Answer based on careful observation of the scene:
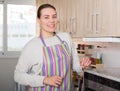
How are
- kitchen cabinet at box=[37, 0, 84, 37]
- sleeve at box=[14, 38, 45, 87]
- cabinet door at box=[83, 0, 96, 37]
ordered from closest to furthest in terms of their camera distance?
sleeve at box=[14, 38, 45, 87], cabinet door at box=[83, 0, 96, 37], kitchen cabinet at box=[37, 0, 84, 37]

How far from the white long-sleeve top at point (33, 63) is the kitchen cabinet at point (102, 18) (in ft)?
1.49

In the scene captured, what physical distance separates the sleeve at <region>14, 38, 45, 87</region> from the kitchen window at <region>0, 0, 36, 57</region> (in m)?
2.75

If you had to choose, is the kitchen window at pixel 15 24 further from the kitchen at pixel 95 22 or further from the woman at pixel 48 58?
the woman at pixel 48 58

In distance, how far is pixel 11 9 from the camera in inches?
170

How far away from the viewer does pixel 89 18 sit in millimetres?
2350

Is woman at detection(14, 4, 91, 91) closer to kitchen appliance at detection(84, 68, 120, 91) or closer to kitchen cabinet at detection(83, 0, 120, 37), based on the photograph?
kitchen appliance at detection(84, 68, 120, 91)

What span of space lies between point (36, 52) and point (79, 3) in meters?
1.13

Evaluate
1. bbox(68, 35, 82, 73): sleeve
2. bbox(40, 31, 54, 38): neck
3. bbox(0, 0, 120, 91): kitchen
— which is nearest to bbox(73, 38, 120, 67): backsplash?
bbox(0, 0, 120, 91): kitchen

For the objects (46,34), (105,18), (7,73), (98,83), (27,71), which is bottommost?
(7,73)

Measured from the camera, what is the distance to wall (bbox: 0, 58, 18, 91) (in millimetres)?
4238

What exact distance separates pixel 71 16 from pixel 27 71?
134 centimetres

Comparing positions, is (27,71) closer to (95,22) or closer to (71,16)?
(95,22)

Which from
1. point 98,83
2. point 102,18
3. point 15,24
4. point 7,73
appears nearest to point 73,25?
point 102,18

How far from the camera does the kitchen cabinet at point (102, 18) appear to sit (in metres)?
1.91
